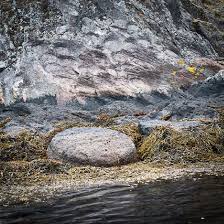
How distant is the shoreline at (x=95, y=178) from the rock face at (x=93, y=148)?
0.38m

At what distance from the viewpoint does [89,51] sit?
16703 millimetres

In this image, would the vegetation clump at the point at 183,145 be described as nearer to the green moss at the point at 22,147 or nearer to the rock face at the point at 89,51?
the green moss at the point at 22,147

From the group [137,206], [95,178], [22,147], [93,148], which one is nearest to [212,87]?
[93,148]

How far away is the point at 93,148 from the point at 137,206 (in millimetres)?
4398

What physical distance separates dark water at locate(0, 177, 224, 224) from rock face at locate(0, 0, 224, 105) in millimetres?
8162

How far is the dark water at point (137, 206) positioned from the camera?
5.57 meters

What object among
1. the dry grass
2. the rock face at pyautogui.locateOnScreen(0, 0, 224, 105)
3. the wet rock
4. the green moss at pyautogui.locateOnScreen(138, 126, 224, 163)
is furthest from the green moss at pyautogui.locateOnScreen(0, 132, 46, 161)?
the wet rock

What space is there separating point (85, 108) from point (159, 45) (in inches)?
177

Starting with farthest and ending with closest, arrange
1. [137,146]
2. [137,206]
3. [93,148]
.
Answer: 1. [137,146]
2. [93,148]
3. [137,206]

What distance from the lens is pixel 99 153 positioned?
10.5 metres

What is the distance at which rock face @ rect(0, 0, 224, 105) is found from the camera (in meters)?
15.7

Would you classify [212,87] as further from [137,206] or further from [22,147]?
[137,206]

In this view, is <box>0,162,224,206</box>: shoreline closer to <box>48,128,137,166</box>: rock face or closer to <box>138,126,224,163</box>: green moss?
<box>48,128,137,166</box>: rock face

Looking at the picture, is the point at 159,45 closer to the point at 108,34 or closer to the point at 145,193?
the point at 108,34
